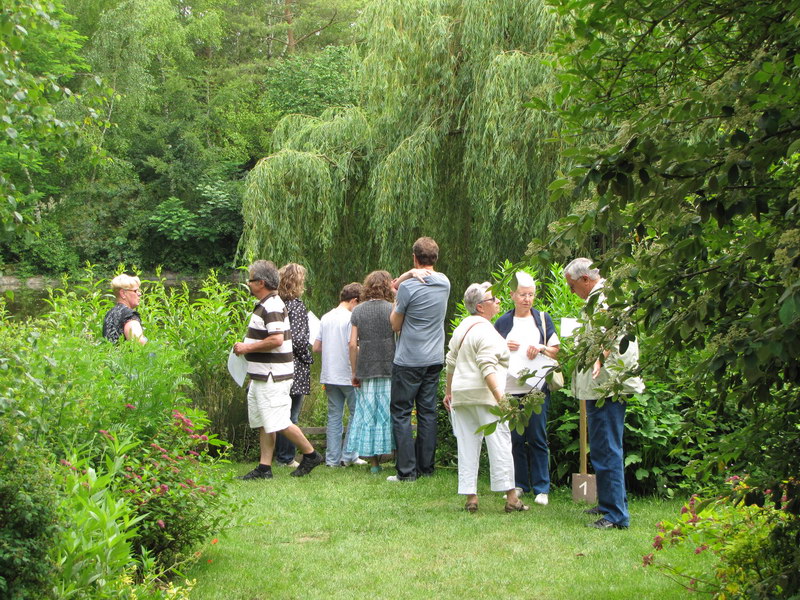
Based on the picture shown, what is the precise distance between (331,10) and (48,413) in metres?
42.7

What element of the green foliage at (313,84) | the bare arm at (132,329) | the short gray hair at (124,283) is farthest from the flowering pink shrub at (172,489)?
the green foliage at (313,84)

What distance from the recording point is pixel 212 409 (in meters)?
9.52

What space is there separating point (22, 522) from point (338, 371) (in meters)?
5.89

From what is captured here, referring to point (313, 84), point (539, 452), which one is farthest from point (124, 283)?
point (313, 84)

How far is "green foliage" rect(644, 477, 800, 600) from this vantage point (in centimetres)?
289

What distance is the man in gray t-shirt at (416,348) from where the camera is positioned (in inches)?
325

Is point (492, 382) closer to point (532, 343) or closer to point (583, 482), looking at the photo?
point (532, 343)

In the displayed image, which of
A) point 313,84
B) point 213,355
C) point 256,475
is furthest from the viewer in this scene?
point 313,84

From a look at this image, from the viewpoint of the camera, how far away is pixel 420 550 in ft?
19.3

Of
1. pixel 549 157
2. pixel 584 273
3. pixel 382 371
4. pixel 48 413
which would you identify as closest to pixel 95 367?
pixel 48 413

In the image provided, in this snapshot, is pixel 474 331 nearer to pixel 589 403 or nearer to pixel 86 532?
pixel 589 403

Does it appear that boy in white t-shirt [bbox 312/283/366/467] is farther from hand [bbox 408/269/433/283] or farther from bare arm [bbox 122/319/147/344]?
bare arm [bbox 122/319/147/344]

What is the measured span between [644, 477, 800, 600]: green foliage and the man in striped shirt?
A: 14.6 feet

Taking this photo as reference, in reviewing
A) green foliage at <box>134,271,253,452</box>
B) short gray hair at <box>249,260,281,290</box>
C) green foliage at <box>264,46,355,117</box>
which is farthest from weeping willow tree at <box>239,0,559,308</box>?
green foliage at <box>264,46,355,117</box>
